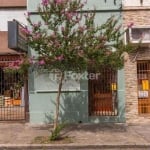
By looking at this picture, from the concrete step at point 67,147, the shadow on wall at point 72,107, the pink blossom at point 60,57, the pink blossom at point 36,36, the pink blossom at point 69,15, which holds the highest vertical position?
the pink blossom at point 69,15

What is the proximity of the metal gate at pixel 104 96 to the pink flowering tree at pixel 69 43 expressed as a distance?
333 cm

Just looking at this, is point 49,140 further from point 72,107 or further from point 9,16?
point 9,16

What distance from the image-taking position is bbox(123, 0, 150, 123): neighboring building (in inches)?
620

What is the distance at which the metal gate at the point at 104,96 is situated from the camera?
15.9m

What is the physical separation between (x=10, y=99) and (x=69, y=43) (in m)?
5.35

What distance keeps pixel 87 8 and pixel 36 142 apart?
581 cm

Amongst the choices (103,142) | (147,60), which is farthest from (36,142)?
(147,60)

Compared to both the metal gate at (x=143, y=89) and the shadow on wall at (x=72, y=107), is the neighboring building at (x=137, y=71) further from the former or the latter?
the shadow on wall at (x=72, y=107)

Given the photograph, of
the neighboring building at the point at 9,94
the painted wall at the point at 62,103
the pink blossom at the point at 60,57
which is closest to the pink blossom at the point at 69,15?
the pink blossom at the point at 60,57

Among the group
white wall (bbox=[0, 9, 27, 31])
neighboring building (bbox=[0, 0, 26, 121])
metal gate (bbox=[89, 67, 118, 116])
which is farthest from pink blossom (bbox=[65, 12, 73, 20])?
white wall (bbox=[0, 9, 27, 31])

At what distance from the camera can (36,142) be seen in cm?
1232

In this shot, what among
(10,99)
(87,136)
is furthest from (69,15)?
(10,99)

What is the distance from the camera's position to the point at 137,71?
15.9 meters

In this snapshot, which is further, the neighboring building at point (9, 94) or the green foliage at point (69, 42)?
the neighboring building at point (9, 94)
